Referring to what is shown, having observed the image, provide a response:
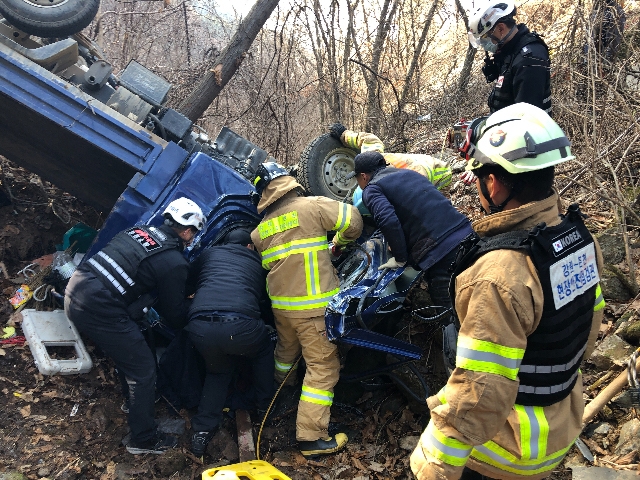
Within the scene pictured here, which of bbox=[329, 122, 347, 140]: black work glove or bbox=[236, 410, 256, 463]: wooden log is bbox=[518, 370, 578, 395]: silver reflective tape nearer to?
bbox=[236, 410, 256, 463]: wooden log

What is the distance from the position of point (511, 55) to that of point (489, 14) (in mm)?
380

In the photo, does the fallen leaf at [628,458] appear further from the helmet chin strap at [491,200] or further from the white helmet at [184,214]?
the white helmet at [184,214]

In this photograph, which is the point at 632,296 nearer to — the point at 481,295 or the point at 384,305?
the point at 384,305

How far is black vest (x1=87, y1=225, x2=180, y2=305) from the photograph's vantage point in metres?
3.53

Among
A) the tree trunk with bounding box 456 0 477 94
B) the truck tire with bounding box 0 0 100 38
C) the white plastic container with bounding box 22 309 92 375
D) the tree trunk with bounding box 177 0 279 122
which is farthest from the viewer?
the tree trunk with bounding box 456 0 477 94

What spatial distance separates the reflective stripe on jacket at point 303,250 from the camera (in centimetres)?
366

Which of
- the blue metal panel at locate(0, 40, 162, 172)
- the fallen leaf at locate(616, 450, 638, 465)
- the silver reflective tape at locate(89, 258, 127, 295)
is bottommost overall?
the silver reflective tape at locate(89, 258, 127, 295)

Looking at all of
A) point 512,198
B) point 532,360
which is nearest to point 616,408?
point 532,360

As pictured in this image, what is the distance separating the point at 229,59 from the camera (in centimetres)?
616

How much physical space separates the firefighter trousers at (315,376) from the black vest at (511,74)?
8.01ft

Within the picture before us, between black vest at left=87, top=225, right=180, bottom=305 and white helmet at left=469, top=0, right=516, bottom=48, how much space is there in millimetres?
3077

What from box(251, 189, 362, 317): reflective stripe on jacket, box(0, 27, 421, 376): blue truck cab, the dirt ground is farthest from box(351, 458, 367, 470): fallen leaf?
box(251, 189, 362, 317): reflective stripe on jacket

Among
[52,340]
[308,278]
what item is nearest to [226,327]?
[308,278]

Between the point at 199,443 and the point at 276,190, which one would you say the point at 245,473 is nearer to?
the point at 199,443
